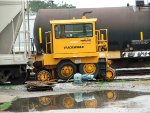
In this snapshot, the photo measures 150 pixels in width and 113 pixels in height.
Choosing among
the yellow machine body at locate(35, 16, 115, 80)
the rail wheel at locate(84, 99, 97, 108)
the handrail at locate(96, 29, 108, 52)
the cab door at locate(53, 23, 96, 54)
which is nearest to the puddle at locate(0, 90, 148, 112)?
the rail wheel at locate(84, 99, 97, 108)

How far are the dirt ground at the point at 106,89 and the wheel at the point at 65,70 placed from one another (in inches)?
35.4

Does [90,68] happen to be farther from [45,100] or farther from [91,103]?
[91,103]

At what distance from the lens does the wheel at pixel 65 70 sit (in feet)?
60.8

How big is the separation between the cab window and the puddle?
14.5ft

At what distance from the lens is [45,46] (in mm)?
20391

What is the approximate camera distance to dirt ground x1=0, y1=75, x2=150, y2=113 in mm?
10767

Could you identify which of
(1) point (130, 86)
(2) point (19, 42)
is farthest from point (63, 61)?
(1) point (130, 86)

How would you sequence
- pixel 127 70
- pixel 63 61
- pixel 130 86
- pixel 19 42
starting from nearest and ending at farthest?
pixel 130 86
pixel 19 42
pixel 63 61
pixel 127 70

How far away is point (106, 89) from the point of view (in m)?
15.5

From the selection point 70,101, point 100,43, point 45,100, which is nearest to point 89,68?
point 100,43

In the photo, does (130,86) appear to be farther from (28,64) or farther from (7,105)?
(7,105)

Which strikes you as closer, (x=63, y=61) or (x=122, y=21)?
(x=63, y=61)

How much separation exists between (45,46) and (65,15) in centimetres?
183

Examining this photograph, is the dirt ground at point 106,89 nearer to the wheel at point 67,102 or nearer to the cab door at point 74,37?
the wheel at point 67,102
